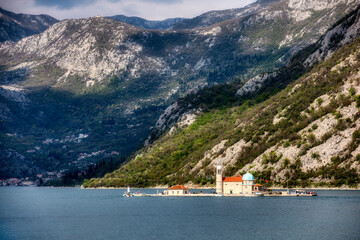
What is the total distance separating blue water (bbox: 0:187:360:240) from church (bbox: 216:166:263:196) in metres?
24.8

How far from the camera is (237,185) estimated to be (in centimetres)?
18238

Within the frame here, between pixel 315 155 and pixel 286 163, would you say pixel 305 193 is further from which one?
pixel 286 163

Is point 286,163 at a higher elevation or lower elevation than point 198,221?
higher

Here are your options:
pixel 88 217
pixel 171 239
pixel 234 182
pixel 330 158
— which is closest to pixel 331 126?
pixel 330 158

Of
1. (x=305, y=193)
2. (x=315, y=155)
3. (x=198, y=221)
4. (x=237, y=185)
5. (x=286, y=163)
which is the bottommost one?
(x=198, y=221)

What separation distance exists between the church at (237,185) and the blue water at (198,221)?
24802 millimetres

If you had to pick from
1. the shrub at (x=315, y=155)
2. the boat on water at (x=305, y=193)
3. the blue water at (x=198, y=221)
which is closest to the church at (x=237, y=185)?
the boat on water at (x=305, y=193)

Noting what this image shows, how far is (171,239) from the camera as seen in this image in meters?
90.1

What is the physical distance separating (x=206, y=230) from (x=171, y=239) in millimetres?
11763

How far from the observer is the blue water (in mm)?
94250

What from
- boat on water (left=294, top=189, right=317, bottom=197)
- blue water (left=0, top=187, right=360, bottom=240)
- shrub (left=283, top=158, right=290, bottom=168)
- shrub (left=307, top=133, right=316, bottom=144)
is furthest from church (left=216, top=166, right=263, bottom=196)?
shrub (left=307, top=133, right=316, bottom=144)

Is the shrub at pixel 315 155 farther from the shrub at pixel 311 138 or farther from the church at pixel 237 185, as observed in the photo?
the church at pixel 237 185

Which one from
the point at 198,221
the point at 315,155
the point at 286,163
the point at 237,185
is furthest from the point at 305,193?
the point at 198,221

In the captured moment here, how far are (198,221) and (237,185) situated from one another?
71.6 m
